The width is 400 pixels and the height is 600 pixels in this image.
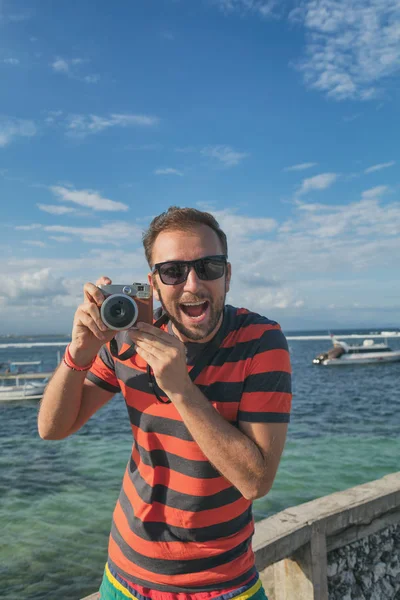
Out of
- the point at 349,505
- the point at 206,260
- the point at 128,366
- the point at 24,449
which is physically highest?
the point at 206,260

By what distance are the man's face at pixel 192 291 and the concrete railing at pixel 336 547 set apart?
1714 mm

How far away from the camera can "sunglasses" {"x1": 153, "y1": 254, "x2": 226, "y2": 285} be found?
82.3 inches

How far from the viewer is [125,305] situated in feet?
6.29

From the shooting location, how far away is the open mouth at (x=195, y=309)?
2.06 m

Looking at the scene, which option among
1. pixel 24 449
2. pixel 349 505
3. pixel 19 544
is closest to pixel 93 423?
pixel 24 449

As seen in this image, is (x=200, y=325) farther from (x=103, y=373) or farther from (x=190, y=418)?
(x=103, y=373)

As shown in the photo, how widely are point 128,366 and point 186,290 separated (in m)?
0.44

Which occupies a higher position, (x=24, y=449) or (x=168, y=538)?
(x=168, y=538)

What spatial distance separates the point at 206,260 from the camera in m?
2.10

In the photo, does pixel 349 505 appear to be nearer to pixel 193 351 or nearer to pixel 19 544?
pixel 193 351

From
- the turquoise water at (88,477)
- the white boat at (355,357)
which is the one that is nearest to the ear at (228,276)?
the turquoise water at (88,477)

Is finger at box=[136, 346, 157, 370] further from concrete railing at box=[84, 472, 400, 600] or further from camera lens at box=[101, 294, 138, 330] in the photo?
concrete railing at box=[84, 472, 400, 600]

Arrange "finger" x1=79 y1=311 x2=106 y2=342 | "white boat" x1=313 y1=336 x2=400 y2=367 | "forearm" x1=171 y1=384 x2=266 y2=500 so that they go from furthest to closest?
"white boat" x1=313 y1=336 x2=400 y2=367 → "finger" x1=79 y1=311 x2=106 y2=342 → "forearm" x1=171 y1=384 x2=266 y2=500

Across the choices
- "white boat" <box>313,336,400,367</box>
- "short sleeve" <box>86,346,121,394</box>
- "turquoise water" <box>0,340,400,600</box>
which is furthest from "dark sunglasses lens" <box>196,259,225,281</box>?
"white boat" <box>313,336,400,367</box>
